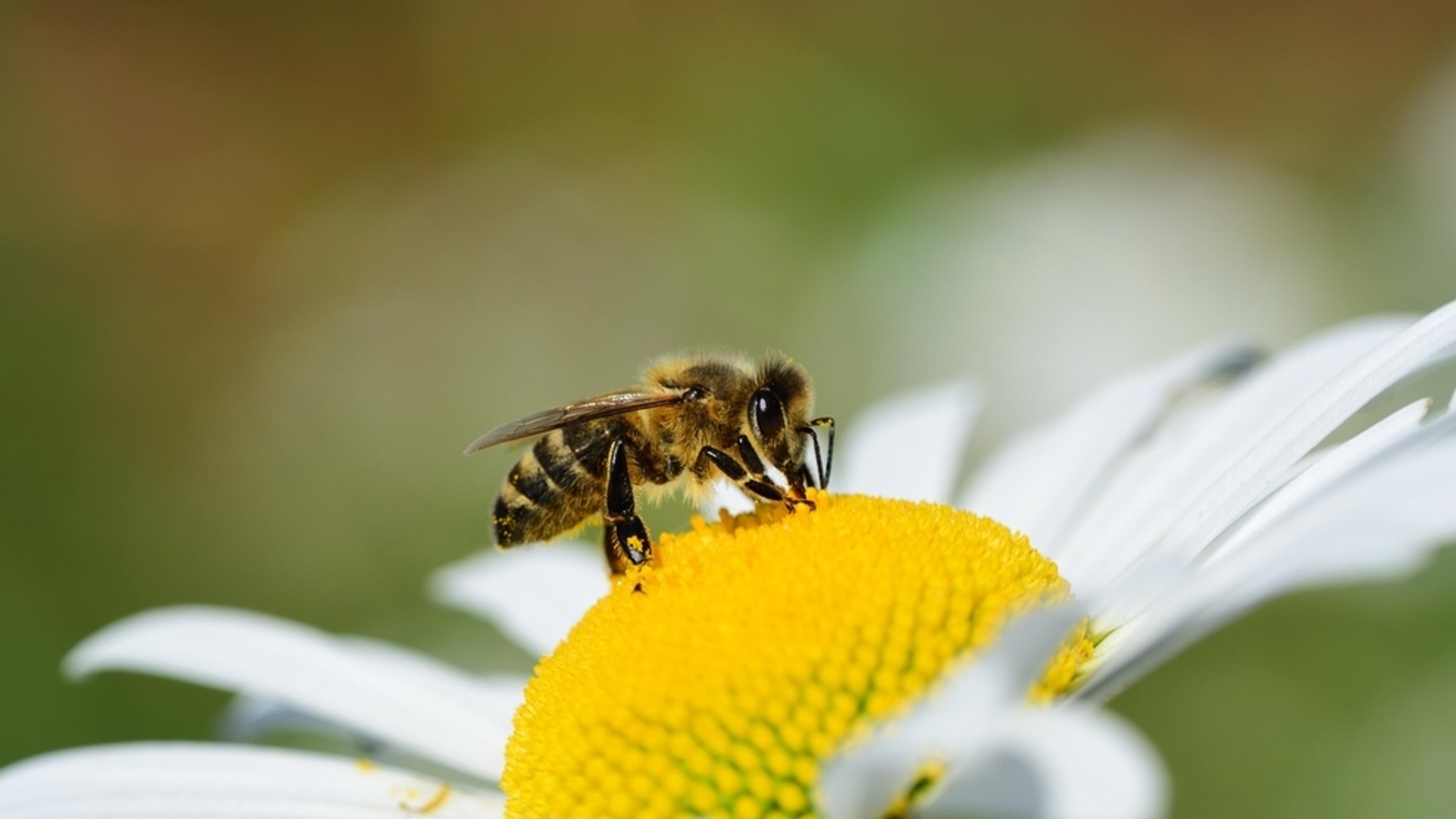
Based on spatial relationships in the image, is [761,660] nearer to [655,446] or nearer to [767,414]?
[767,414]

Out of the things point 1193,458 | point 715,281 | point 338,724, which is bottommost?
point 1193,458

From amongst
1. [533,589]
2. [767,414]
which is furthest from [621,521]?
[533,589]

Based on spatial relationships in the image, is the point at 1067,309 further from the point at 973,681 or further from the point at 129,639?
the point at 973,681

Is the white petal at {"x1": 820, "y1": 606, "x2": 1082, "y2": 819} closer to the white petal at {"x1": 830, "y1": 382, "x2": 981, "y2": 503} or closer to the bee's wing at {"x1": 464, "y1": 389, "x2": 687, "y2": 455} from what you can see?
the bee's wing at {"x1": 464, "y1": 389, "x2": 687, "y2": 455}

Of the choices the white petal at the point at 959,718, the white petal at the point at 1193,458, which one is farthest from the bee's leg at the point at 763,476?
the white petal at the point at 959,718

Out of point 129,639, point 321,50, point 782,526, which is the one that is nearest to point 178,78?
point 321,50
